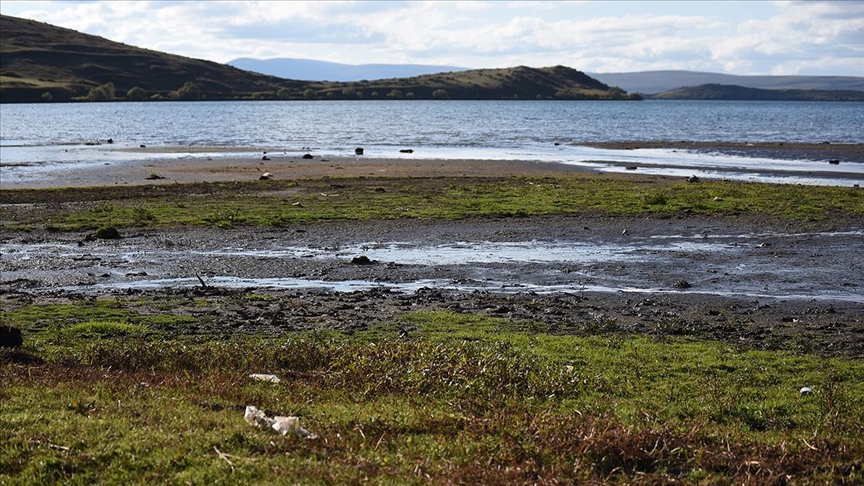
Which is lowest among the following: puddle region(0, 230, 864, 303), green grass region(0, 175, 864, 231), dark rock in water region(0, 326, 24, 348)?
puddle region(0, 230, 864, 303)

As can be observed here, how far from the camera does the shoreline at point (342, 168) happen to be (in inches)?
1700

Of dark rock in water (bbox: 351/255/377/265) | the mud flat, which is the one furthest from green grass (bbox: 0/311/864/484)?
dark rock in water (bbox: 351/255/377/265)

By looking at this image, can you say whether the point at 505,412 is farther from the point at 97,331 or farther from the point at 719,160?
the point at 719,160

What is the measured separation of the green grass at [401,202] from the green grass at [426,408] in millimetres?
14490

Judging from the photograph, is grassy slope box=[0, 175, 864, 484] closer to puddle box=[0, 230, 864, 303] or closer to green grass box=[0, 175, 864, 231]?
puddle box=[0, 230, 864, 303]

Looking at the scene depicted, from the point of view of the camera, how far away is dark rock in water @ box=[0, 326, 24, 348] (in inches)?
494

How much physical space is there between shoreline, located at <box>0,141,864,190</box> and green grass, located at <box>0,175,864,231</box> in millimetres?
5406

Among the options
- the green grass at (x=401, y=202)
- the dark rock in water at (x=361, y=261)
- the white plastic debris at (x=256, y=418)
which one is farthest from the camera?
the green grass at (x=401, y=202)

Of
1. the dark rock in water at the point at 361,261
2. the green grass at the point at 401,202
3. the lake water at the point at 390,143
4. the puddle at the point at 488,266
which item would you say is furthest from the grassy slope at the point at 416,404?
the lake water at the point at 390,143

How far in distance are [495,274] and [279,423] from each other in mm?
11901

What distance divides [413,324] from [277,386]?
4607 millimetres

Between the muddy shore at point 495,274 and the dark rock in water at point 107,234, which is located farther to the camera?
the dark rock in water at point 107,234

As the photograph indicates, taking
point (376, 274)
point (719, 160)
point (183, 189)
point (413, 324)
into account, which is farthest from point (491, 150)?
point (413, 324)

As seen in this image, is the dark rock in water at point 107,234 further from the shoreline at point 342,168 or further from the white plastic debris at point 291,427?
the white plastic debris at point 291,427
